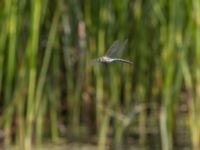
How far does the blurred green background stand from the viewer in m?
2.88

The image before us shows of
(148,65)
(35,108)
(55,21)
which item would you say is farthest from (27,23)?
(148,65)

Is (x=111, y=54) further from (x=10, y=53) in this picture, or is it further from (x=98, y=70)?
(x=98, y=70)

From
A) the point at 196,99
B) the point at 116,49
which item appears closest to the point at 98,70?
the point at 196,99

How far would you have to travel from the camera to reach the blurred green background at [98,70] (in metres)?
2.88

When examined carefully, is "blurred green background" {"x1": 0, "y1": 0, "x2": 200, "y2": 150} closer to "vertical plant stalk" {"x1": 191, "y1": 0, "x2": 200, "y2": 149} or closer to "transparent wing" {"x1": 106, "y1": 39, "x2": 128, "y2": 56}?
"vertical plant stalk" {"x1": 191, "y1": 0, "x2": 200, "y2": 149}

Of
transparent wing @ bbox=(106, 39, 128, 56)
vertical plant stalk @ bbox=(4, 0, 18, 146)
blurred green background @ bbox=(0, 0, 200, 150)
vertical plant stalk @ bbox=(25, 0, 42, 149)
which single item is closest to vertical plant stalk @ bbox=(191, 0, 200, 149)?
blurred green background @ bbox=(0, 0, 200, 150)

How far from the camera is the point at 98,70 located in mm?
3154

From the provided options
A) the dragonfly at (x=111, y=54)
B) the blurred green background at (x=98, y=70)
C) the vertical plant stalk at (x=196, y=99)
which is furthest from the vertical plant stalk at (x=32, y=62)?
the dragonfly at (x=111, y=54)

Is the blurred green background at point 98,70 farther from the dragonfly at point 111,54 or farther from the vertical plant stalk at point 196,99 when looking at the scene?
the dragonfly at point 111,54

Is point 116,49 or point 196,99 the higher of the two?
point 116,49

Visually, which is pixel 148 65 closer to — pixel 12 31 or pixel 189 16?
pixel 189 16

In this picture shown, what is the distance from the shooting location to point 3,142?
134 inches

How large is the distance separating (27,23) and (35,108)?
0.48m

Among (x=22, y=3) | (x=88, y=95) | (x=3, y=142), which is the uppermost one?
(x=22, y=3)
